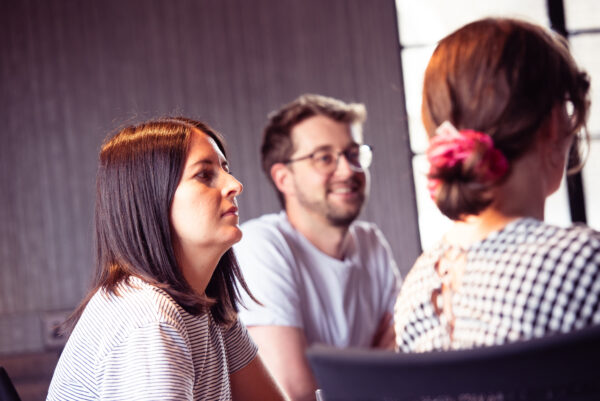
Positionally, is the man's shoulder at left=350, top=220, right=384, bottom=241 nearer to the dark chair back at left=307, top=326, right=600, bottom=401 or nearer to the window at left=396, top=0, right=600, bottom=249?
the window at left=396, top=0, right=600, bottom=249

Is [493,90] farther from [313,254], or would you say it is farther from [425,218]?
[425,218]

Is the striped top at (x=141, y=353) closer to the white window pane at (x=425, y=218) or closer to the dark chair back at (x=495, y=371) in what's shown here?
the dark chair back at (x=495, y=371)

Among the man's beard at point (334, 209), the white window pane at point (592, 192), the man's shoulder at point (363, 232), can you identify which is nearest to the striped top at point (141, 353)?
the man's beard at point (334, 209)

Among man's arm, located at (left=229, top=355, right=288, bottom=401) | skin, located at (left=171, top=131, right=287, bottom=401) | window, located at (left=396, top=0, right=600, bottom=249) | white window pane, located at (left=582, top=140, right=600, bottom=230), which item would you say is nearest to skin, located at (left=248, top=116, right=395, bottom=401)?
man's arm, located at (left=229, top=355, right=288, bottom=401)

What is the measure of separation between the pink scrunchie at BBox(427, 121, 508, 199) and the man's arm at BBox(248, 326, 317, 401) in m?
1.03

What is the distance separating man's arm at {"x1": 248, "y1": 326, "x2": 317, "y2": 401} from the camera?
174cm

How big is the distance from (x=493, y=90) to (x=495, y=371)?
0.36 m

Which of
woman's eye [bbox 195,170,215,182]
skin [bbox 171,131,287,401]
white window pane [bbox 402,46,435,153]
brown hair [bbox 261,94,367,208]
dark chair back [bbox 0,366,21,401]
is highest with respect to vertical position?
white window pane [bbox 402,46,435,153]

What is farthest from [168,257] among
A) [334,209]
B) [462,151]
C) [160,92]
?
[160,92]

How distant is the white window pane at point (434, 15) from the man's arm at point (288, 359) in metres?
2.44

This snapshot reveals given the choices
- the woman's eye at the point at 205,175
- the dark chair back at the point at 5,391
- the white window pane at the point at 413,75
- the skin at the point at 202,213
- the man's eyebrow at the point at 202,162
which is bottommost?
the dark chair back at the point at 5,391

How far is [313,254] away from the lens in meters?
2.05

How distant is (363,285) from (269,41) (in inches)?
78.5

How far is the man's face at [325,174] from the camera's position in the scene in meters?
2.20
